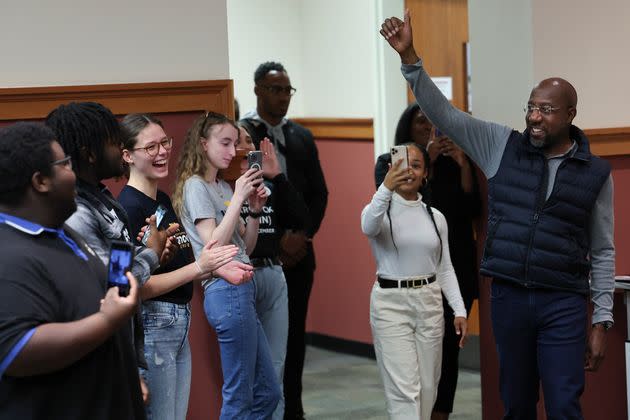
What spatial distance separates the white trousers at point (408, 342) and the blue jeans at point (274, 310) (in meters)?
0.42

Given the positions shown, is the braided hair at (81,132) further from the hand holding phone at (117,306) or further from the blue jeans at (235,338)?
the blue jeans at (235,338)

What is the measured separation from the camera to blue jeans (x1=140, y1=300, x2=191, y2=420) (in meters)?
3.34

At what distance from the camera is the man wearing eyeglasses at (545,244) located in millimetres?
3486

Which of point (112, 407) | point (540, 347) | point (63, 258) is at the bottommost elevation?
point (540, 347)

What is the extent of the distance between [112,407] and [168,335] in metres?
1.21

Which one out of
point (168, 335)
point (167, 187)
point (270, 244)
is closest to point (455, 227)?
point (270, 244)

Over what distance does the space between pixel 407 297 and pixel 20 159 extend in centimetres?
223

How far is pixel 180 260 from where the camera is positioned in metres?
3.44

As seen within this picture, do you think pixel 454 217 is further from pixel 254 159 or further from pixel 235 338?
pixel 235 338

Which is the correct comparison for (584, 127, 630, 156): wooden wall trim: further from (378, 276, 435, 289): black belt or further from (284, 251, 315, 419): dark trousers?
(284, 251, 315, 419): dark trousers

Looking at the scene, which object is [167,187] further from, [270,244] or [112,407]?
[112,407]

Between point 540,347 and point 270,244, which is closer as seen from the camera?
point 540,347

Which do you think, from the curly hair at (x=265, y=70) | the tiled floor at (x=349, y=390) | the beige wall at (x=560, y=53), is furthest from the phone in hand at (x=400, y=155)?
the tiled floor at (x=349, y=390)

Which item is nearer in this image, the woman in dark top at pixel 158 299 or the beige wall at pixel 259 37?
the woman in dark top at pixel 158 299
